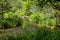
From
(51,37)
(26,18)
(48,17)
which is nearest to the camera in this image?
(51,37)

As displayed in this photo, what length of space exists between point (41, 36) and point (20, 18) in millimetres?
8143

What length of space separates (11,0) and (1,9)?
1.04m

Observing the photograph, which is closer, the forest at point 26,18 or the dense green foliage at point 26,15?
the forest at point 26,18

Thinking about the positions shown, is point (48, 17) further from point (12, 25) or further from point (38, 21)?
point (12, 25)

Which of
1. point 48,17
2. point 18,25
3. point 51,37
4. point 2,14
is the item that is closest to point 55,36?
point 51,37

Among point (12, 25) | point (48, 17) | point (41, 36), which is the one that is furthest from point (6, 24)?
point (41, 36)

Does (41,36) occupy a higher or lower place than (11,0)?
higher

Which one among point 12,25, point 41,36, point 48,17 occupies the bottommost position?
point 12,25

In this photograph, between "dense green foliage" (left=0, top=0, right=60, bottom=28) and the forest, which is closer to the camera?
the forest

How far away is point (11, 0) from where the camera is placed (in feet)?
49.5

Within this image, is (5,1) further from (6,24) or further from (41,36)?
(41,36)

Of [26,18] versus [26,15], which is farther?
[26,15]

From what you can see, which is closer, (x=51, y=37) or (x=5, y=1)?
(x=51, y=37)

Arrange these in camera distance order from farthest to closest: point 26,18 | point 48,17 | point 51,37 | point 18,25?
point 26,18 < point 18,25 < point 48,17 < point 51,37
